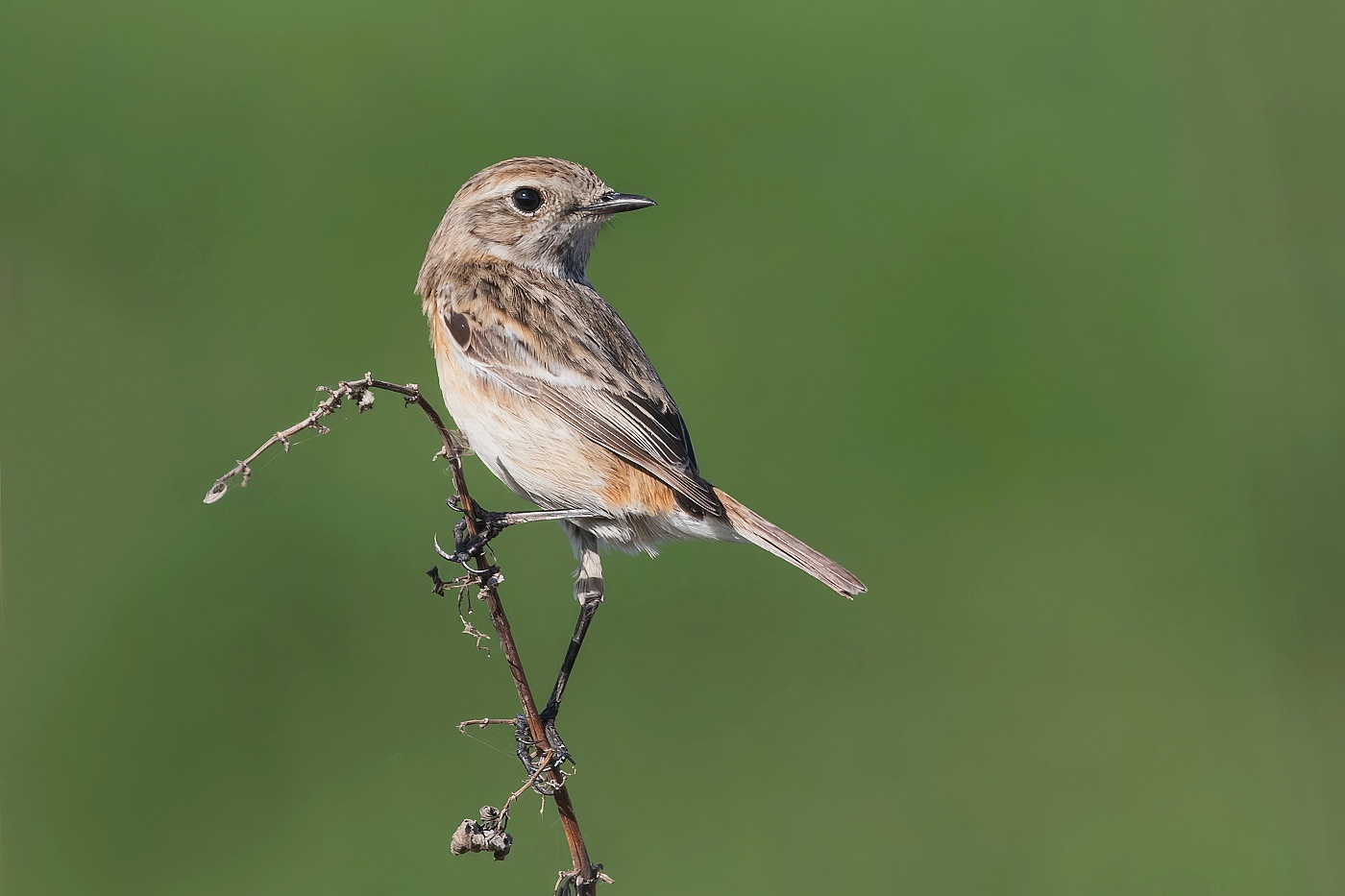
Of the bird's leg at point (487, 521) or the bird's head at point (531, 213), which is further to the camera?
the bird's head at point (531, 213)

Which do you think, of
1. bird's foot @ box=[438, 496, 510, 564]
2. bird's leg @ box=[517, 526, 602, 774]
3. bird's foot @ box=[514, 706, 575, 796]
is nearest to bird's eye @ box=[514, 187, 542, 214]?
bird's leg @ box=[517, 526, 602, 774]

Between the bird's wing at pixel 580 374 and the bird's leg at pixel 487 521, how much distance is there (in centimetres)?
25

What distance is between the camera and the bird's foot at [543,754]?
305 centimetres

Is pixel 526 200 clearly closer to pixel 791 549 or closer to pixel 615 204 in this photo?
pixel 615 204

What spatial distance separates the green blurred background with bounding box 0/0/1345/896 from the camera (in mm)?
6730

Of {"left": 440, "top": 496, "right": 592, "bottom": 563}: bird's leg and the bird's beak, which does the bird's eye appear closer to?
the bird's beak

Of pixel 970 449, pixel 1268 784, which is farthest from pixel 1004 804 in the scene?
pixel 970 449

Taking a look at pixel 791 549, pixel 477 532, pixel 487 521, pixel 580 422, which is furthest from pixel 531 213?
pixel 477 532

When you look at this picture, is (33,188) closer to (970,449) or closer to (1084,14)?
(970,449)

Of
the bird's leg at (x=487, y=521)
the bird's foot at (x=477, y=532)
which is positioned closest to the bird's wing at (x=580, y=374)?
the bird's leg at (x=487, y=521)

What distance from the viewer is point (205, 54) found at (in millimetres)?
9484

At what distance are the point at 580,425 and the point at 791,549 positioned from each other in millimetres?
733

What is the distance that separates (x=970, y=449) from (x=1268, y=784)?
8.06ft

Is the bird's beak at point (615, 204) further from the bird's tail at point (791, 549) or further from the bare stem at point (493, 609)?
the bare stem at point (493, 609)
